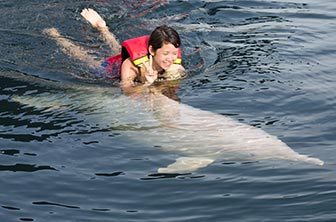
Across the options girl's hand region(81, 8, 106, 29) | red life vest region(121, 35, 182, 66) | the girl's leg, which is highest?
girl's hand region(81, 8, 106, 29)

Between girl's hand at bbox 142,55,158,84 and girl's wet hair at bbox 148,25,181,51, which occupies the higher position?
girl's wet hair at bbox 148,25,181,51

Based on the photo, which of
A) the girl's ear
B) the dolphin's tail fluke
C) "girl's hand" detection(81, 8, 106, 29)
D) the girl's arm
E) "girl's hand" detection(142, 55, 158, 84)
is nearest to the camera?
the dolphin's tail fluke

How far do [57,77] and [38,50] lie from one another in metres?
1.63

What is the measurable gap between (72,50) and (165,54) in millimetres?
3022

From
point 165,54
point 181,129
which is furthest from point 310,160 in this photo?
point 165,54

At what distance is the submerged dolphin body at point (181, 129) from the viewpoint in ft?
23.7

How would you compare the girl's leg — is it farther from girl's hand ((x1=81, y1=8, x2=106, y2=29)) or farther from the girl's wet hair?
the girl's wet hair

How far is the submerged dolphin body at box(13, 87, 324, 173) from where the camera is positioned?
723 cm

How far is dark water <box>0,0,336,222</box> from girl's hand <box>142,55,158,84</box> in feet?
1.71

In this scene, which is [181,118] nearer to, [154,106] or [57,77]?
[154,106]

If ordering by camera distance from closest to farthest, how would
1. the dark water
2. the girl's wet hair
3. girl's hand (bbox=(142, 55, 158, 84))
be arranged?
the dark water < the girl's wet hair < girl's hand (bbox=(142, 55, 158, 84))

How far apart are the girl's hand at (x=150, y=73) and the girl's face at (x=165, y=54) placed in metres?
0.19

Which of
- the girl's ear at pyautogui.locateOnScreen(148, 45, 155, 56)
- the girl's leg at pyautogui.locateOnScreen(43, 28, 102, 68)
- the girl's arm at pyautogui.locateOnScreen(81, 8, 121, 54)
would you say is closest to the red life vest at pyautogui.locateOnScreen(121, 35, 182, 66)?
the girl's ear at pyautogui.locateOnScreen(148, 45, 155, 56)

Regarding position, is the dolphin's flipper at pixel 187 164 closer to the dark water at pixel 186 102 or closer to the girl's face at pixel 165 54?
the dark water at pixel 186 102
